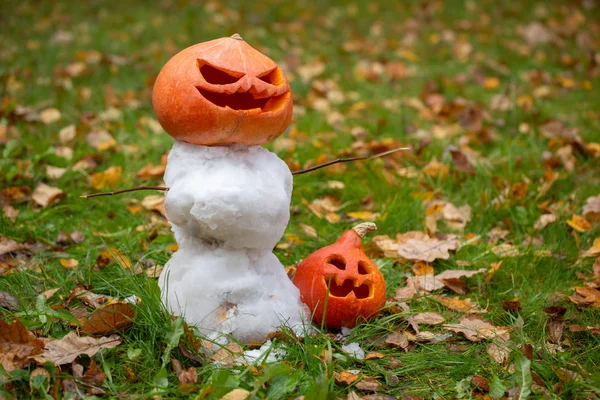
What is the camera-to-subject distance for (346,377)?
2.02 metres

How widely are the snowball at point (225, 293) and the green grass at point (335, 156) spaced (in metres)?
0.09

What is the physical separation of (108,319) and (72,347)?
15 cm

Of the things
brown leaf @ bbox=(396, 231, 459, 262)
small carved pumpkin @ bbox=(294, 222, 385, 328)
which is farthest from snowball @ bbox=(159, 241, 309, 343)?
brown leaf @ bbox=(396, 231, 459, 262)

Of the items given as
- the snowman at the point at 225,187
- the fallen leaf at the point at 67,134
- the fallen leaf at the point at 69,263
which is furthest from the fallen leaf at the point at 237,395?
the fallen leaf at the point at 67,134

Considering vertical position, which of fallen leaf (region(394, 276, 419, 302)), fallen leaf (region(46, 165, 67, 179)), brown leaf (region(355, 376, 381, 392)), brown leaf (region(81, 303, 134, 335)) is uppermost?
brown leaf (region(81, 303, 134, 335))

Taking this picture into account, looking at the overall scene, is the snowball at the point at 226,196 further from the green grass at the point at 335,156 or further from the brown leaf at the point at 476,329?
the brown leaf at the point at 476,329

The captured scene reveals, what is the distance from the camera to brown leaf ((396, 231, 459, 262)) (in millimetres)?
Result: 2861

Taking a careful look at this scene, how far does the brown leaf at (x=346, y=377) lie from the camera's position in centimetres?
202

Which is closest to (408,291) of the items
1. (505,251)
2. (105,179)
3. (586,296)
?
(505,251)

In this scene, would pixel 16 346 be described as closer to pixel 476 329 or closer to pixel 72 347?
pixel 72 347

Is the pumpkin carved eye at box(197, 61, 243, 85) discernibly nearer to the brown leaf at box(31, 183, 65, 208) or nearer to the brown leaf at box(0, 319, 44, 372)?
the brown leaf at box(0, 319, 44, 372)

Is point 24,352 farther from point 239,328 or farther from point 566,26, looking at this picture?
Answer: point 566,26

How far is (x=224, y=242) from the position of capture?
2.04 meters

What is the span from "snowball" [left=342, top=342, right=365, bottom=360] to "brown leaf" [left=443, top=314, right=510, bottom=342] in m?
0.38
